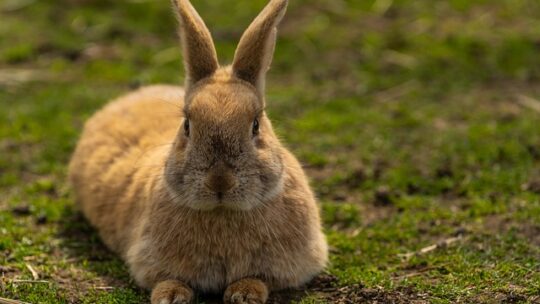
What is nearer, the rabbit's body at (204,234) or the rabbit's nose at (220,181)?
the rabbit's nose at (220,181)

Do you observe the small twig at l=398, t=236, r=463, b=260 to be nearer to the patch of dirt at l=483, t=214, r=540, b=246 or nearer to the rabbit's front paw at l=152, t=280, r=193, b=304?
the patch of dirt at l=483, t=214, r=540, b=246

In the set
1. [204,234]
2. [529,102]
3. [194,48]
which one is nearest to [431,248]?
[204,234]

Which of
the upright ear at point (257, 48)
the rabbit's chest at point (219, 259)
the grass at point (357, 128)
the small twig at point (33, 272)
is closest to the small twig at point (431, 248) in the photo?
the grass at point (357, 128)

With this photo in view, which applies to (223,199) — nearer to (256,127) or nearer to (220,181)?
(220,181)

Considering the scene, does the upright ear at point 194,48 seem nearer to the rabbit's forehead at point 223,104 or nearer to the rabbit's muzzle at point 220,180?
the rabbit's forehead at point 223,104

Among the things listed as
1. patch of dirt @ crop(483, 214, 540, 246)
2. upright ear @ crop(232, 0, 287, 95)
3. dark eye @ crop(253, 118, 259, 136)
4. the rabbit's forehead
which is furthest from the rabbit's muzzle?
patch of dirt @ crop(483, 214, 540, 246)

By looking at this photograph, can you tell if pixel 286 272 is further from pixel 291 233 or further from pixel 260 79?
pixel 260 79

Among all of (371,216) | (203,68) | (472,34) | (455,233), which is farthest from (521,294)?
(472,34)
